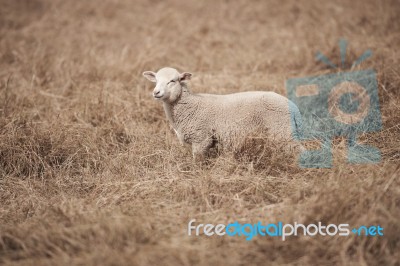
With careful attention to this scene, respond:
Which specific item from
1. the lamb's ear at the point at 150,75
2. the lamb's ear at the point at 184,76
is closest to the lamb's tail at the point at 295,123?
the lamb's ear at the point at 184,76

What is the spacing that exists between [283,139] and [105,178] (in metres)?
1.85

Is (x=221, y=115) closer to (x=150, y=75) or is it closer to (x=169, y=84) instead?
(x=169, y=84)

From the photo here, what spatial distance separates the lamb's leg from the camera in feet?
11.4

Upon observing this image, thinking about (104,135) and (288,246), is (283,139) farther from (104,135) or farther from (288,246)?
(104,135)

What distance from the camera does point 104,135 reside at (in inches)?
164

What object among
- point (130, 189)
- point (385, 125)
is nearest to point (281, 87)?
point (385, 125)

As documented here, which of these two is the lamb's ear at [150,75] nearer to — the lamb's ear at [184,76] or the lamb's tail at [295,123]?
the lamb's ear at [184,76]
